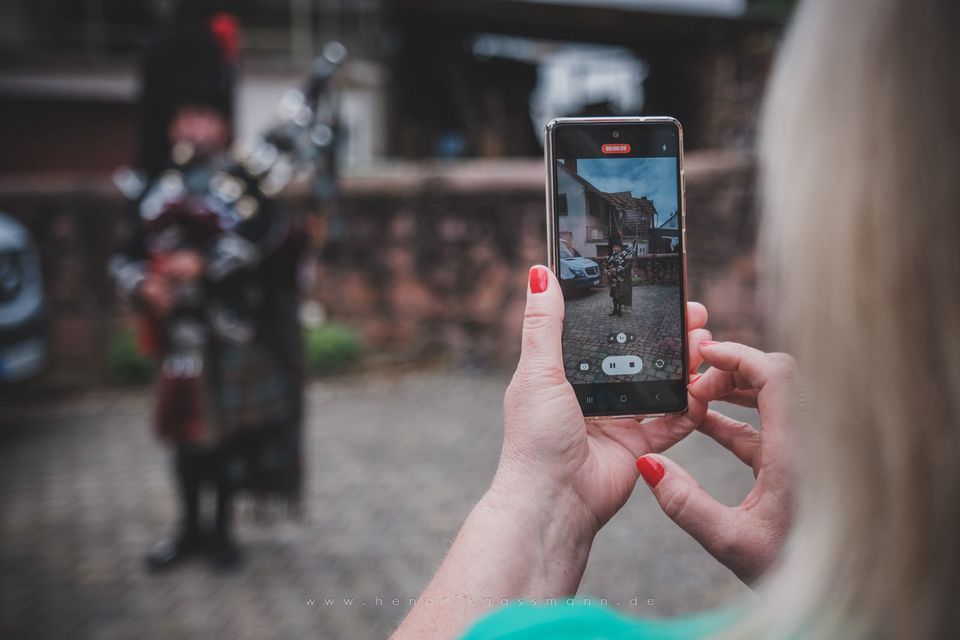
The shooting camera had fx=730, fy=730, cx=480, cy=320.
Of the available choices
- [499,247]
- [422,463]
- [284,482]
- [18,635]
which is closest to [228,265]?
[284,482]

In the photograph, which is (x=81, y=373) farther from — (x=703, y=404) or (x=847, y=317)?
(x=847, y=317)

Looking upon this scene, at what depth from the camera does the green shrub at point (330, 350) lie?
7207mm

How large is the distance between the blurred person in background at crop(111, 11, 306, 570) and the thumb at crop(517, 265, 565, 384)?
2.57 metres

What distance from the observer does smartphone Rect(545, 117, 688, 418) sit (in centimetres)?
108

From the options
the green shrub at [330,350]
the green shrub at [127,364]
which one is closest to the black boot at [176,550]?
the green shrub at [330,350]

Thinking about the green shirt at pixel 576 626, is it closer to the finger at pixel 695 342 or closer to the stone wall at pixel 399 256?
the finger at pixel 695 342

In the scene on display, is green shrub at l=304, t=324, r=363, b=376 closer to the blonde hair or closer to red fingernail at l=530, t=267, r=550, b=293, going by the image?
red fingernail at l=530, t=267, r=550, b=293

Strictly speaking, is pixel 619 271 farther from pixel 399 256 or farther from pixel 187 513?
pixel 399 256

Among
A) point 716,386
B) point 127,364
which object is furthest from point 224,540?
point 127,364

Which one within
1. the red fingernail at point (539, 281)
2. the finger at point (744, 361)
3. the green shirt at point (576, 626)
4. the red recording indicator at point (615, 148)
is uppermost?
the red recording indicator at point (615, 148)

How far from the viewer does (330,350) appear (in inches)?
284

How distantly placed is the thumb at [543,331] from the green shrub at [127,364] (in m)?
6.87

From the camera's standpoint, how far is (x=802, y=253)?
63 centimetres

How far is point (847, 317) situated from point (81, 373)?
796 centimetres
